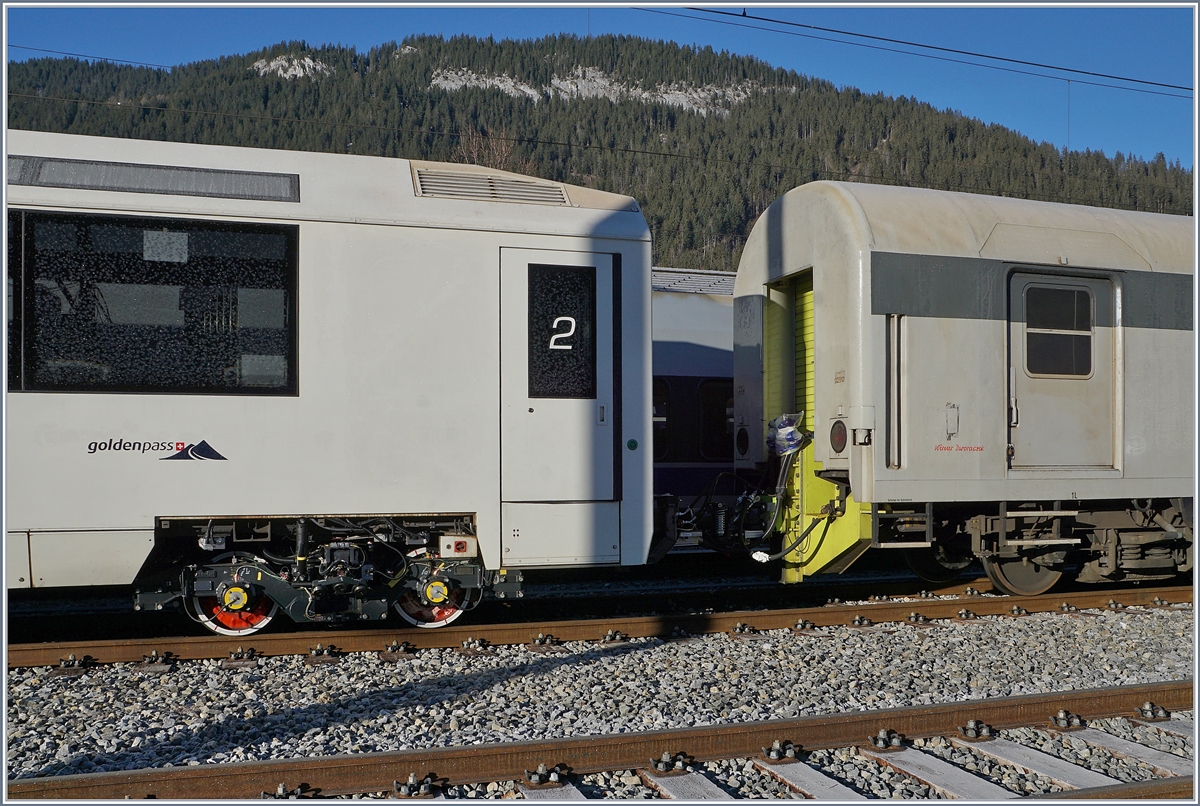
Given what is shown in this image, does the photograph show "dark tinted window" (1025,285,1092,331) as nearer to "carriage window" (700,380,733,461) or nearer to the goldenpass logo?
"carriage window" (700,380,733,461)

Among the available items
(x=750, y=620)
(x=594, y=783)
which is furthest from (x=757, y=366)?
(x=594, y=783)

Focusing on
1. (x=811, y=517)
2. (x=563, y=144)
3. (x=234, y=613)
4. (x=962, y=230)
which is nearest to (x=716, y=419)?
(x=811, y=517)

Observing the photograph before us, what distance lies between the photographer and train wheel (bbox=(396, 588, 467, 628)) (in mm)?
6660

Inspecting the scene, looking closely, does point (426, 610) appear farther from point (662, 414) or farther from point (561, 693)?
point (662, 414)

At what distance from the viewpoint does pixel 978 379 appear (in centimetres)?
714

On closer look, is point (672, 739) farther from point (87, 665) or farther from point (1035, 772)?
point (87, 665)

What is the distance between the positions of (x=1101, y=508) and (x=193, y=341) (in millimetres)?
7429

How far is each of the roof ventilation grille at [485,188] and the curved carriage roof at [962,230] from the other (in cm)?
226

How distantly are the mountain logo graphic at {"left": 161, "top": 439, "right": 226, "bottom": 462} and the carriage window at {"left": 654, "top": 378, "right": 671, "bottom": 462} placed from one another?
6.52 metres

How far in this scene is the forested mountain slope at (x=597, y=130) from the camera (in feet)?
144

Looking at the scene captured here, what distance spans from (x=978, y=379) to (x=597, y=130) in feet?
200

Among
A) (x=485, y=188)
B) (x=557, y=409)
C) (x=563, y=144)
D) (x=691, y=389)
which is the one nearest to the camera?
(x=557, y=409)

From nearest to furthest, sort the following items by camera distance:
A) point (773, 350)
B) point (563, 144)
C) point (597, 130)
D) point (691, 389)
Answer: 1. point (773, 350)
2. point (691, 389)
3. point (563, 144)
4. point (597, 130)

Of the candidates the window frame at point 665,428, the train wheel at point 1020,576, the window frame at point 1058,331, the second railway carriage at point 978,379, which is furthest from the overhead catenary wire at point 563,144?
the train wheel at point 1020,576
